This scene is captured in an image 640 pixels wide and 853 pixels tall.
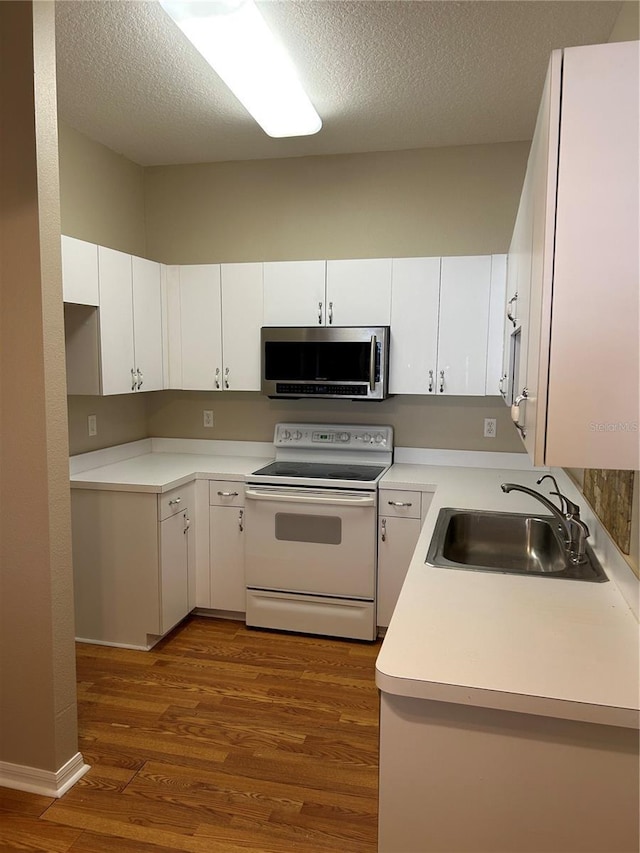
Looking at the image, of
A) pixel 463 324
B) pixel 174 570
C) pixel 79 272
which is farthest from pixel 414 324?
pixel 174 570

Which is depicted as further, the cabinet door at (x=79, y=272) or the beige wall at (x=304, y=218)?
the beige wall at (x=304, y=218)

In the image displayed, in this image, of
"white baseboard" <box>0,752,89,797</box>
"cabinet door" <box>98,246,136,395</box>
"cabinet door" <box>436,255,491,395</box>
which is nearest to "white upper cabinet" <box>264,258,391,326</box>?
"cabinet door" <box>436,255,491,395</box>

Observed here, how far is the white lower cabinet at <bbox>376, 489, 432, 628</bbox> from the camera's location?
3.19m

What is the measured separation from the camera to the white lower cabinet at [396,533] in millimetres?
3186

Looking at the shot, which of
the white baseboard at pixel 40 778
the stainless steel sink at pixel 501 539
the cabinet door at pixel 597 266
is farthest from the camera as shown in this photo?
the stainless steel sink at pixel 501 539

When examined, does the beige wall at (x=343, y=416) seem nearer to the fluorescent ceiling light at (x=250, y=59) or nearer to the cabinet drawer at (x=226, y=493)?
the cabinet drawer at (x=226, y=493)

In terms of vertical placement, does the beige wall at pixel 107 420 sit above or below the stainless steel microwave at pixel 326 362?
below

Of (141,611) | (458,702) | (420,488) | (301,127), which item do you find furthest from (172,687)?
(301,127)

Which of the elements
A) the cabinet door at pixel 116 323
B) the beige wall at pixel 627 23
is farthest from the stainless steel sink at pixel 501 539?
the cabinet door at pixel 116 323

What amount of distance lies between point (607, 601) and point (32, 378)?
1.88 metres

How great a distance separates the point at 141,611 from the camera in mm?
3160

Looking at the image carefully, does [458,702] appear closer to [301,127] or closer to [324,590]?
[324,590]

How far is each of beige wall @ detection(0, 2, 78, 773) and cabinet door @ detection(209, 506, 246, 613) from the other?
1297mm

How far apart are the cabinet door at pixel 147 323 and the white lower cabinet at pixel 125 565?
2.38ft
